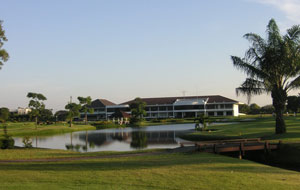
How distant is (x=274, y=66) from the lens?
2816 centimetres

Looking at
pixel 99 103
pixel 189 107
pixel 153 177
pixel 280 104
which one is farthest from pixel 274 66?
pixel 99 103

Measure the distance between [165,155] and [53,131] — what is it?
142ft

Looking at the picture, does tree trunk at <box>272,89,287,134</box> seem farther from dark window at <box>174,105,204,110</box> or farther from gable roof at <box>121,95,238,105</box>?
dark window at <box>174,105,204,110</box>

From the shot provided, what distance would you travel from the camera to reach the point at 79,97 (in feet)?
297

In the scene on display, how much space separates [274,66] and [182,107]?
298ft

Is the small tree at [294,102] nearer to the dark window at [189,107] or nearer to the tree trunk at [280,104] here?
the dark window at [189,107]

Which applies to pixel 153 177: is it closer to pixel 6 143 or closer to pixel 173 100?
pixel 6 143

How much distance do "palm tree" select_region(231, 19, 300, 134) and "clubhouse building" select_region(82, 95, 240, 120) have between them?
78.4m

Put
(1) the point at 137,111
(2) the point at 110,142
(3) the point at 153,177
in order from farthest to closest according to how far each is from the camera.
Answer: (1) the point at 137,111, (2) the point at 110,142, (3) the point at 153,177

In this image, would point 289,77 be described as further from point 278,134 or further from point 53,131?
point 53,131

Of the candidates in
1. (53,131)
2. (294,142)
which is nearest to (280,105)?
(294,142)

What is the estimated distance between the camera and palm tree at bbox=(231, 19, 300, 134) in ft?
90.8

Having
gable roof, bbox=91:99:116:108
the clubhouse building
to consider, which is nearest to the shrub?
the clubhouse building

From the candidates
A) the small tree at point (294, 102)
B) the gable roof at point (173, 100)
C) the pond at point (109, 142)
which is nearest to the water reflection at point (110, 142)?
the pond at point (109, 142)
